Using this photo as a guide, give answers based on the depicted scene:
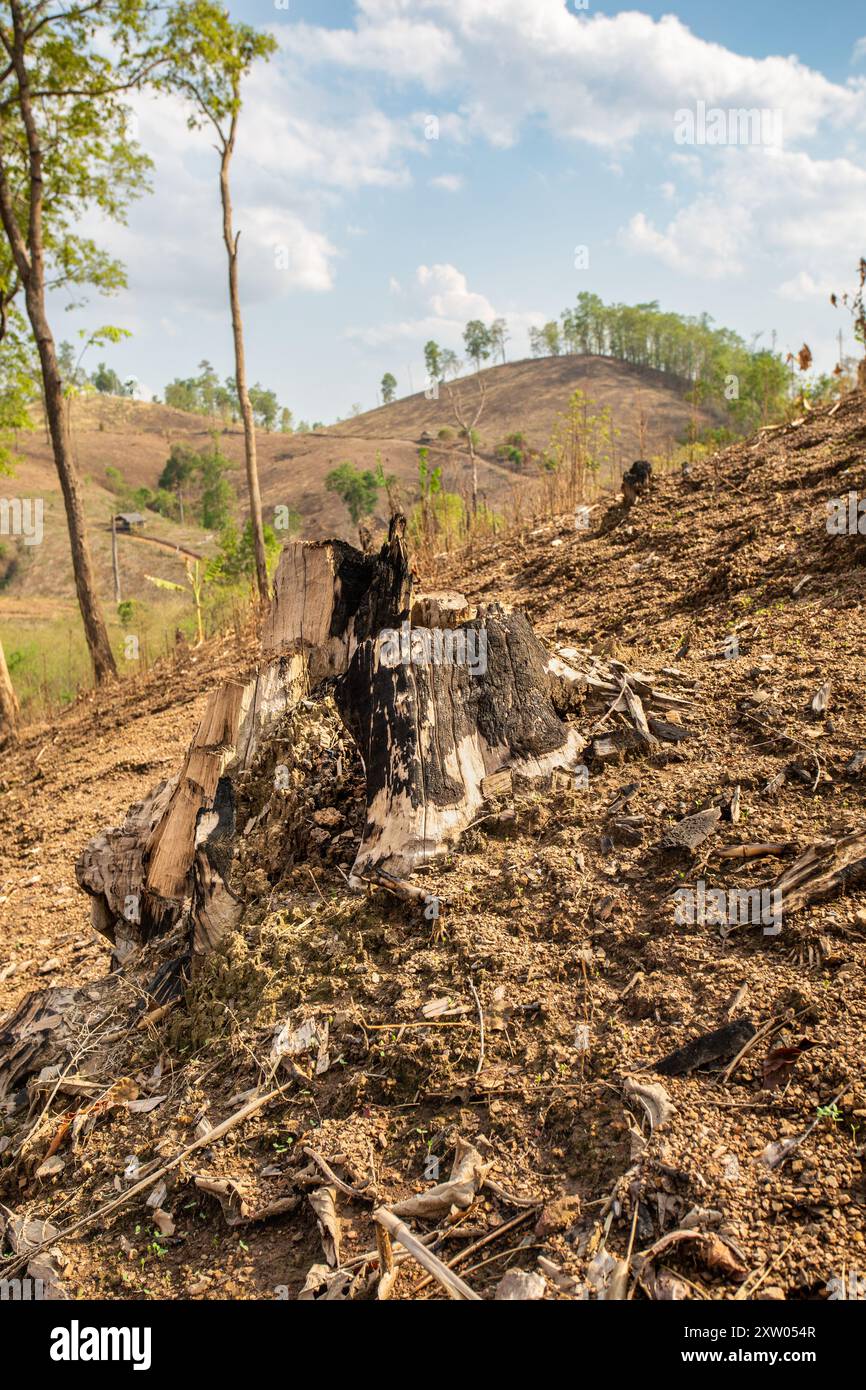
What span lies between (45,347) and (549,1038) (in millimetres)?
11161

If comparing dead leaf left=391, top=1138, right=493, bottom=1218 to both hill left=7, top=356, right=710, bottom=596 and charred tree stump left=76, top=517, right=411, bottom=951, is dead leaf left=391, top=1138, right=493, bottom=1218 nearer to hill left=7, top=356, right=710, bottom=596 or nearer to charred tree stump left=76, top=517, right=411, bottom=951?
charred tree stump left=76, top=517, right=411, bottom=951

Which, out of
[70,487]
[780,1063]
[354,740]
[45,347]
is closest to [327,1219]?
[780,1063]

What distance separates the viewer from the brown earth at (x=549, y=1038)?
1.64 m

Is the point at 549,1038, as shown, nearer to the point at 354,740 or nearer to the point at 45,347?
the point at 354,740

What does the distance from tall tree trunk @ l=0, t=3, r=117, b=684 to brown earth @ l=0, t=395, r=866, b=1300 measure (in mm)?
7946

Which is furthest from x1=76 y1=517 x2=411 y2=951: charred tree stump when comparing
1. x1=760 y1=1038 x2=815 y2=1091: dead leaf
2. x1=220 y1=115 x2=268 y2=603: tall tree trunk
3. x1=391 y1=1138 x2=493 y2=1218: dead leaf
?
x1=220 y1=115 x2=268 y2=603: tall tree trunk

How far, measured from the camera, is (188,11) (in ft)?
37.4

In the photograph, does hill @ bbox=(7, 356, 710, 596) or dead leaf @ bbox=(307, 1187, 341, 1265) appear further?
hill @ bbox=(7, 356, 710, 596)

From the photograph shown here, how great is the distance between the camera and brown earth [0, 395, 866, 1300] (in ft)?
5.37

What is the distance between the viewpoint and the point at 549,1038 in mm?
2055

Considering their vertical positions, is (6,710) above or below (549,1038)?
above

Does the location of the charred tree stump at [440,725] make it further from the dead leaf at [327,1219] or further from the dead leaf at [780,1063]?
the dead leaf at [780,1063]

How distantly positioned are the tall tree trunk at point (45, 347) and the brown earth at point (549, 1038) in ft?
26.1
